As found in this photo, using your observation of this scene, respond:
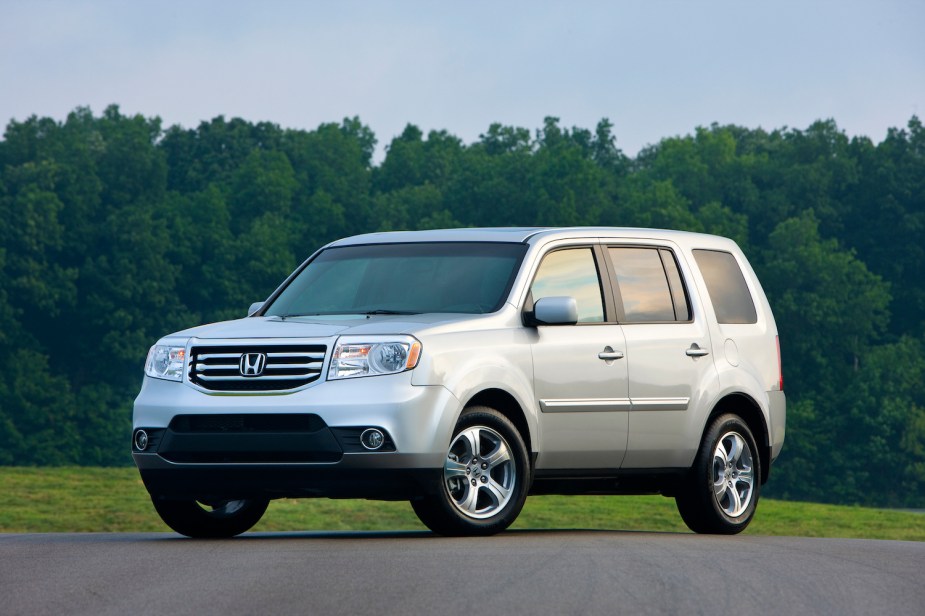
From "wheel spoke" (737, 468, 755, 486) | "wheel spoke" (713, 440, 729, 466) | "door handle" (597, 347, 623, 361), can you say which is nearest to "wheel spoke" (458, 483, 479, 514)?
"door handle" (597, 347, 623, 361)

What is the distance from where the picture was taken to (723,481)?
13758 mm

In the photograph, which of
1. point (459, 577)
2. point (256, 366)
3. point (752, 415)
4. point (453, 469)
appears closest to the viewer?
point (459, 577)

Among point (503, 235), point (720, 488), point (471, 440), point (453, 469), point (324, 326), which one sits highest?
point (503, 235)

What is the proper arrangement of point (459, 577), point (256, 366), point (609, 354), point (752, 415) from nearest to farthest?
point (459, 577) → point (256, 366) → point (609, 354) → point (752, 415)

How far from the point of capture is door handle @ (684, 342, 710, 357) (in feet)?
43.9

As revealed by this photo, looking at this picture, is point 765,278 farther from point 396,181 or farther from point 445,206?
point 396,181

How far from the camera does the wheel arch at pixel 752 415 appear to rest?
1398 cm

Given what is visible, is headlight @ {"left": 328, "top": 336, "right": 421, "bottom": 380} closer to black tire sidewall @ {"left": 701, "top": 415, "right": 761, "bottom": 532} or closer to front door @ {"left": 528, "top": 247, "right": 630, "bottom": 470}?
front door @ {"left": 528, "top": 247, "right": 630, "bottom": 470}

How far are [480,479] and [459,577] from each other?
2.49m

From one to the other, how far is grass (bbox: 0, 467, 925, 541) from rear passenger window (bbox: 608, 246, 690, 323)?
1415 centimetres

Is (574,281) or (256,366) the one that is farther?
(574,281)

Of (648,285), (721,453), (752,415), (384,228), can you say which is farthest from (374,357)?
(384,228)

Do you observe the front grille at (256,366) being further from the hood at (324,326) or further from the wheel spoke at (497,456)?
the wheel spoke at (497,456)

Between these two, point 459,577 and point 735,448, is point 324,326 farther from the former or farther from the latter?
point 735,448
